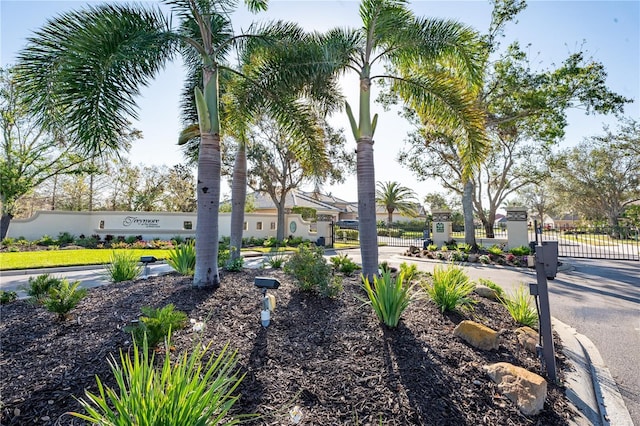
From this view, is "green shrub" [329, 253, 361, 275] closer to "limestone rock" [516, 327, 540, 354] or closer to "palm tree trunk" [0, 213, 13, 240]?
"limestone rock" [516, 327, 540, 354]

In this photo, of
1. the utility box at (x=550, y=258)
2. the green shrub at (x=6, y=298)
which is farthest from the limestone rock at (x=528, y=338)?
the green shrub at (x=6, y=298)

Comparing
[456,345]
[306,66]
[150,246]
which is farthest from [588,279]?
[150,246]

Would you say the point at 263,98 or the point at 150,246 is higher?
the point at 263,98

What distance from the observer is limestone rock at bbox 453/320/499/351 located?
3.55 meters

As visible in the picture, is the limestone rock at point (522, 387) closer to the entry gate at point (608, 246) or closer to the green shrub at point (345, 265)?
the green shrub at point (345, 265)

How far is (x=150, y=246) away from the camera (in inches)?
736

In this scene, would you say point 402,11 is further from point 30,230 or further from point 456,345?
point 30,230

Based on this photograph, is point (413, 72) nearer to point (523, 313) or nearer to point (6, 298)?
point (523, 313)

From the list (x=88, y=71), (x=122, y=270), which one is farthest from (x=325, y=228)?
(x=88, y=71)

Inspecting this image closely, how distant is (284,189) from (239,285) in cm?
1754

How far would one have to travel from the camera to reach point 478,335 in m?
3.63

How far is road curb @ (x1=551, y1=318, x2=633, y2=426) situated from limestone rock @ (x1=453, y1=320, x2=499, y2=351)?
2.37 feet

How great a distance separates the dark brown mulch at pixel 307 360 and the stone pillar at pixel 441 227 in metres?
12.9

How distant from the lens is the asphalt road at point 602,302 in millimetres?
3731
